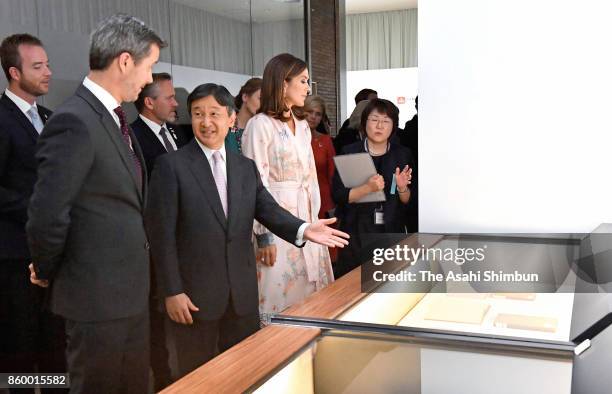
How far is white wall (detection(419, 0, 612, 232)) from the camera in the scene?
1.75 m

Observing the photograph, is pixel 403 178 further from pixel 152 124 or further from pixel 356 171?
pixel 152 124

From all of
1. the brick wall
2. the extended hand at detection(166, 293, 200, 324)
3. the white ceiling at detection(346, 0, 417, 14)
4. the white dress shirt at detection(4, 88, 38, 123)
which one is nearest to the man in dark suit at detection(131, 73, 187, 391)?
the white dress shirt at detection(4, 88, 38, 123)

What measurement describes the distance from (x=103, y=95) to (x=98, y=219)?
38 cm

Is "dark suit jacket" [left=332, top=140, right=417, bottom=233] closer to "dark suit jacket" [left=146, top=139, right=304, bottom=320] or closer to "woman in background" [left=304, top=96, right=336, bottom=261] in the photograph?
"woman in background" [left=304, top=96, right=336, bottom=261]

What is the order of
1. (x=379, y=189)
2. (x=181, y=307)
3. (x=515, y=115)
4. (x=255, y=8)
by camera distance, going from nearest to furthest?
(x=515, y=115) → (x=181, y=307) → (x=379, y=189) → (x=255, y=8)

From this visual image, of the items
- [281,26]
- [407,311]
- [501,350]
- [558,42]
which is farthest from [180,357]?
[281,26]

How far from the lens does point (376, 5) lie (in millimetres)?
10305

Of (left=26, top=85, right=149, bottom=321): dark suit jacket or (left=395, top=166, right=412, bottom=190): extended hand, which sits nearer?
(left=26, top=85, right=149, bottom=321): dark suit jacket

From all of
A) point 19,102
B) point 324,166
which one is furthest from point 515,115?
point 19,102

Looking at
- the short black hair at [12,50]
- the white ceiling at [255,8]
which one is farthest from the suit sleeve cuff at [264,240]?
the white ceiling at [255,8]

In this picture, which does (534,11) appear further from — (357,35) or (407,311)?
(357,35)

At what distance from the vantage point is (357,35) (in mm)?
11094

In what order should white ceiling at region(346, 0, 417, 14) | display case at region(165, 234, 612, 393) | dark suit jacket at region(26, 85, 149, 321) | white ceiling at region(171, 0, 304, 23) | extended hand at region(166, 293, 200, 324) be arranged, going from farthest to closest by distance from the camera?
white ceiling at region(346, 0, 417, 14) < white ceiling at region(171, 0, 304, 23) < extended hand at region(166, 293, 200, 324) < dark suit jacket at region(26, 85, 149, 321) < display case at region(165, 234, 612, 393)

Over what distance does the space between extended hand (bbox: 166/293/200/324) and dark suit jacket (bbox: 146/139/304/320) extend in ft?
0.08
